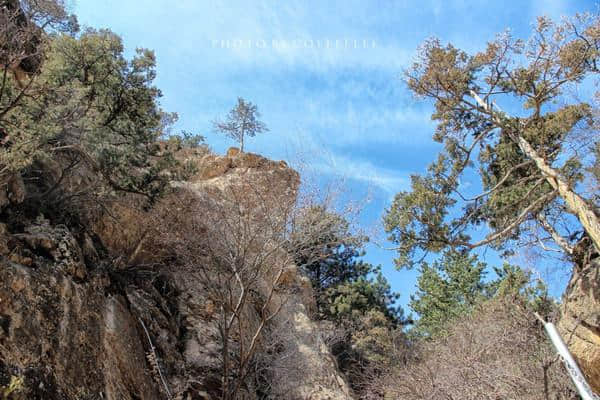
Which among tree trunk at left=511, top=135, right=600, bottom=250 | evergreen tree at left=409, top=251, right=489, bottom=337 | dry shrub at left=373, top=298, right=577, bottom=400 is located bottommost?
dry shrub at left=373, top=298, right=577, bottom=400

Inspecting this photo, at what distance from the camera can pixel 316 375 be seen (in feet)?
41.5

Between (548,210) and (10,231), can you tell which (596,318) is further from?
(10,231)

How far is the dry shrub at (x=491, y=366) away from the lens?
826cm

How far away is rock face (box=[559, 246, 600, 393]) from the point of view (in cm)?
815

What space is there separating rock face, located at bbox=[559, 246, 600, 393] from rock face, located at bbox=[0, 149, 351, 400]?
20.6 ft

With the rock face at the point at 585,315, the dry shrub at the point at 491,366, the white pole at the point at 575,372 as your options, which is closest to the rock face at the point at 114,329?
the dry shrub at the point at 491,366

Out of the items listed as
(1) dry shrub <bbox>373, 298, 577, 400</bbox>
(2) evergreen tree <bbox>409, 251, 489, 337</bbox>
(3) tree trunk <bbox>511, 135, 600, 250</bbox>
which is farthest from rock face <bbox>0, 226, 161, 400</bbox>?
(2) evergreen tree <bbox>409, 251, 489, 337</bbox>

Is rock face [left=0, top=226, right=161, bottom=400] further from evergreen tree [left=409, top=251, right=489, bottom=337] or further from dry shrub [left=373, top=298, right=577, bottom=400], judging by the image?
evergreen tree [left=409, top=251, right=489, bottom=337]

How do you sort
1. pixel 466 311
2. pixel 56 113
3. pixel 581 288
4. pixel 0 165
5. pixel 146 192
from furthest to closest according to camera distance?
pixel 466 311
pixel 146 192
pixel 581 288
pixel 56 113
pixel 0 165

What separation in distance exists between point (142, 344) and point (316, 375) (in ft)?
19.5

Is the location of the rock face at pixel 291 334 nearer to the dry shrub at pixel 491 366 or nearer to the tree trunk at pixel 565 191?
the dry shrub at pixel 491 366

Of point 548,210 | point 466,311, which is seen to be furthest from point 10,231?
point 466,311

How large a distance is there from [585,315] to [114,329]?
8.71 m

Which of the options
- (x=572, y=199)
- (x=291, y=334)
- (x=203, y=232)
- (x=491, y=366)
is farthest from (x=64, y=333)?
(x=572, y=199)
